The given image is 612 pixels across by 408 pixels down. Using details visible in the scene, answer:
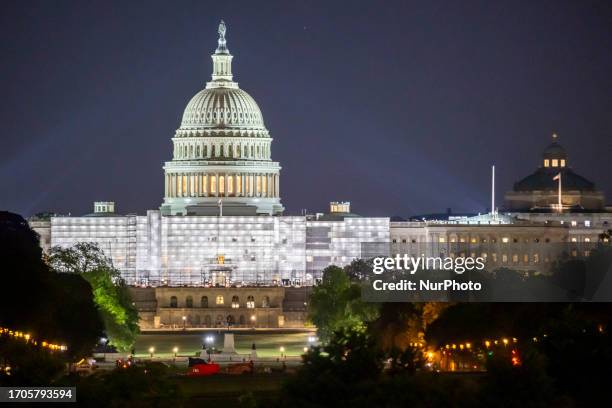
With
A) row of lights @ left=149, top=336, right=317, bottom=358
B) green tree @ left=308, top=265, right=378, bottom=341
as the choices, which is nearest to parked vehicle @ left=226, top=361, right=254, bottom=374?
green tree @ left=308, top=265, right=378, bottom=341

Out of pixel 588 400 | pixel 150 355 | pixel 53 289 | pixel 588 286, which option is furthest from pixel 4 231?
pixel 588 400

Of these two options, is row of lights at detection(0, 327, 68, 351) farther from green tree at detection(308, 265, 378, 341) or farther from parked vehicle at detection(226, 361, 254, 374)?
green tree at detection(308, 265, 378, 341)

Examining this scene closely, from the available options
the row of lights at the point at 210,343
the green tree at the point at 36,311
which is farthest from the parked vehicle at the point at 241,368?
the row of lights at the point at 210,343

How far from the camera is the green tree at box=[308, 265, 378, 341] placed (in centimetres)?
15675

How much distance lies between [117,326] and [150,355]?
680 centimetres

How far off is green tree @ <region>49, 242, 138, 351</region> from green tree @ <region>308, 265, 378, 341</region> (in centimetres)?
1156

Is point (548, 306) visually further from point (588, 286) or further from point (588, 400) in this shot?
point (588, 400)

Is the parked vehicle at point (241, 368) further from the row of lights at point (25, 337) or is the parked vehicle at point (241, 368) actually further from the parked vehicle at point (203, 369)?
the row of lights at point (25, 337)

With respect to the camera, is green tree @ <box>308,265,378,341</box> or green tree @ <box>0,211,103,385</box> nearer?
green tree @ <box>0,211,103,385</box>

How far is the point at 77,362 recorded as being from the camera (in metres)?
137

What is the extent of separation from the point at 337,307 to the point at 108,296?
564 inches

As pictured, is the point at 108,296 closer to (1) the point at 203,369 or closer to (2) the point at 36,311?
(1) the point at 203,369

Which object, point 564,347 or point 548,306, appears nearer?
point 564,347

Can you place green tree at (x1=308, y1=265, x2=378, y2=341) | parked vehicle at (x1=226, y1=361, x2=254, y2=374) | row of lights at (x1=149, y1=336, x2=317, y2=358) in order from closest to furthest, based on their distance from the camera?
parked vehicle at (x1=226, y1=361, x2=254, y2=374)
row of lights at (x1=149, y1=336, x2=317, y2=358)
green tree at (x1=308, y1=265, x2=378, y2=341)
